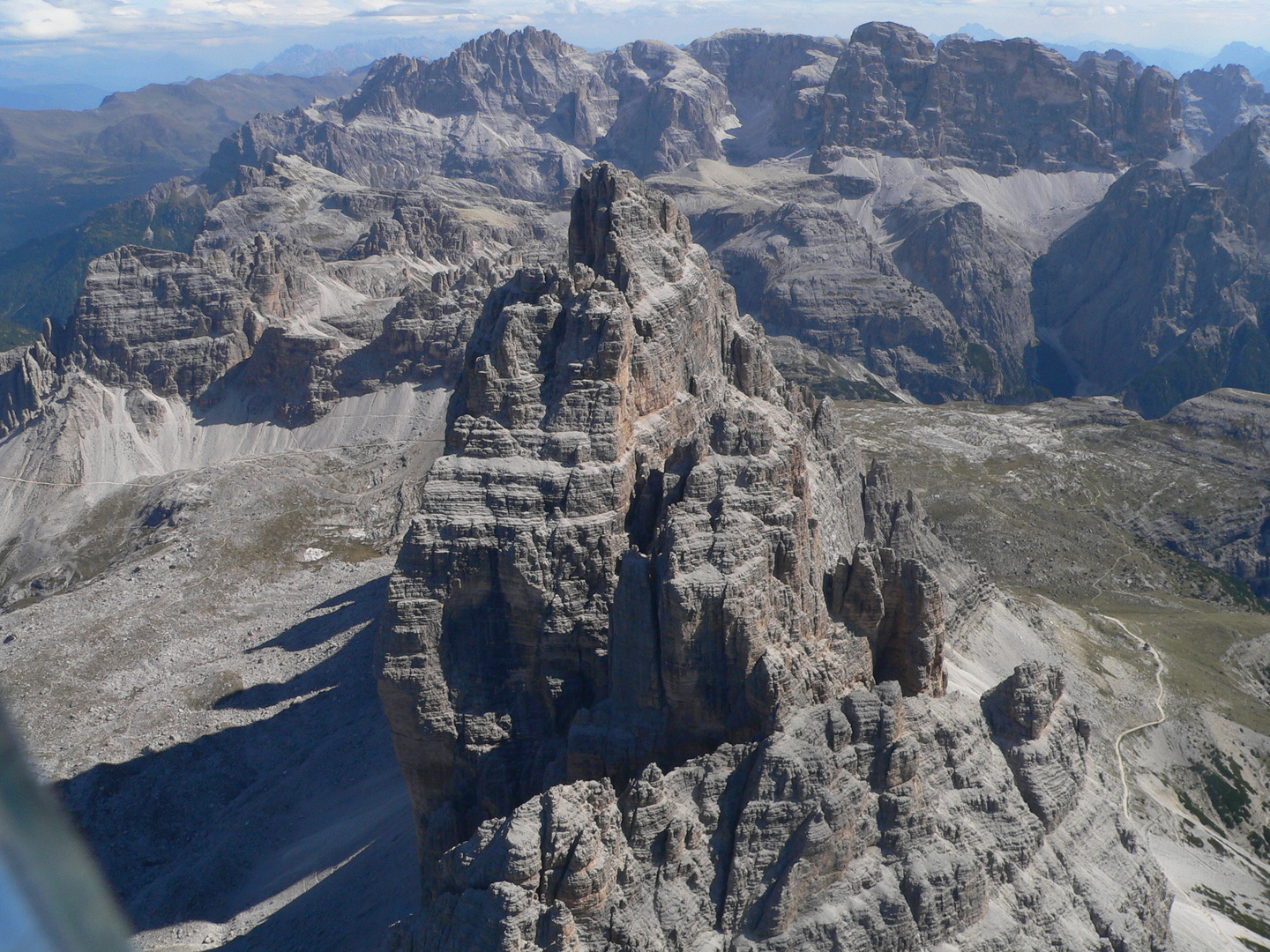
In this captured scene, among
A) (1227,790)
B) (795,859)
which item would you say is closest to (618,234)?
(795,859)

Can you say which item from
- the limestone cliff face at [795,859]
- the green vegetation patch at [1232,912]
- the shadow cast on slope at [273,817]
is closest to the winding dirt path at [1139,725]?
the green vegetation patch at [1232,912]

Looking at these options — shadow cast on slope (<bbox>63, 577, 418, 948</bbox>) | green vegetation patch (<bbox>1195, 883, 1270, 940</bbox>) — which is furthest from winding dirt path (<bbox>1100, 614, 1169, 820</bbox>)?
shadow cast on slope (<bbox>63, 577, 418, 948</bbox>)

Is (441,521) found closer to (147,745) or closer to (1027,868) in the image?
(1027,868)

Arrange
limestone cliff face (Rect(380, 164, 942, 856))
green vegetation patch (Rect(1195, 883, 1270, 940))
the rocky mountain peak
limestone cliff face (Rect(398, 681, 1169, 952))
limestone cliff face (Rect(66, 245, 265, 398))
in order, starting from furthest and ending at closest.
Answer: limestone cliff face (Rect(66, 245, 265, 398)), green vegetation patch (Rect(1195, 883, 1270, 940)), the rocky mountain peak, limestone cliff face (Rect(380, 164, 942, 856)), limestone cliff face (Rect(398, 681, 1169, 952))

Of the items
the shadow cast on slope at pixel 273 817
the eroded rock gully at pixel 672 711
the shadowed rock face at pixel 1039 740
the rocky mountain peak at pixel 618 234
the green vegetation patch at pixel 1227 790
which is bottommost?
the green vegetation patch at pixel 1227 790

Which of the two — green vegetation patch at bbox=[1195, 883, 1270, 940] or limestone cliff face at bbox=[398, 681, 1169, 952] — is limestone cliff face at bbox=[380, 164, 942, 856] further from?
Result: green vegetation patch at bbox=[1195, 883, 1270, 940]

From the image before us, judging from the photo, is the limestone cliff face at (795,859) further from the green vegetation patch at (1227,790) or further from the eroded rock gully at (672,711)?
the green vegetation patch at (1227,790)

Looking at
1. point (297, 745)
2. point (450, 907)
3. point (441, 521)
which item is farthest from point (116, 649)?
point (450, 907)
